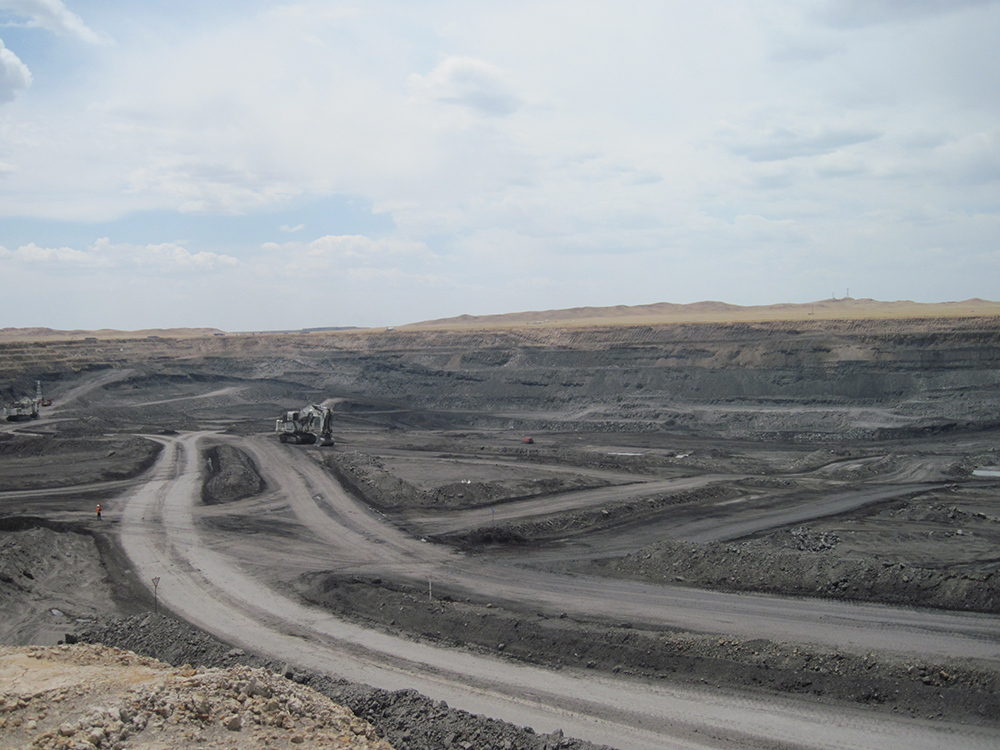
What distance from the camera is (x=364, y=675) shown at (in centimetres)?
1309

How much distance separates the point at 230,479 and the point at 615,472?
1827 centimetres

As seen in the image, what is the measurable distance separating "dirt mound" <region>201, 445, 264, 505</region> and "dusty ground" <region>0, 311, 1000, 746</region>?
0.69ft

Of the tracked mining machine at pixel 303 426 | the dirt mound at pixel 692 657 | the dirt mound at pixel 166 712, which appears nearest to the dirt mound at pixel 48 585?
the dirt mound at pixel 692 657

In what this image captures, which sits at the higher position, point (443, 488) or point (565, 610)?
point (443, 488)

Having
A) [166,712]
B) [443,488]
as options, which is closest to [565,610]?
[166,712]

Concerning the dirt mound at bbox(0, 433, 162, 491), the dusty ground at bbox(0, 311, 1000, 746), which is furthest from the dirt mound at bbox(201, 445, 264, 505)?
the dirt mound at bbox(0, 433, 162, 491)

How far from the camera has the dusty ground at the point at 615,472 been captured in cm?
1470

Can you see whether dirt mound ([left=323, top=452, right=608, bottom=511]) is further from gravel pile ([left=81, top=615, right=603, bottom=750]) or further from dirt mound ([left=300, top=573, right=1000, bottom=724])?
gravel pile ([left=81, top=615, right=603, bottom=750])

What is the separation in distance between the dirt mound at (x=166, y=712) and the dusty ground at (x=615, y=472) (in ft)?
19.0

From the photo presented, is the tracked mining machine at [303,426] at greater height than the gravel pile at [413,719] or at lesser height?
greater

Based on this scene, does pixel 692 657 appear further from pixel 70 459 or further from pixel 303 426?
pixel 70 459

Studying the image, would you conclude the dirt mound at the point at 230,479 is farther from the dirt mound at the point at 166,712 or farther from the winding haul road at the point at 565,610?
the dirt mound at the point at 166,712

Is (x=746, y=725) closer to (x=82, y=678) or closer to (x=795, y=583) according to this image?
(x=795, y=583)

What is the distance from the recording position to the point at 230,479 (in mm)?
32125
